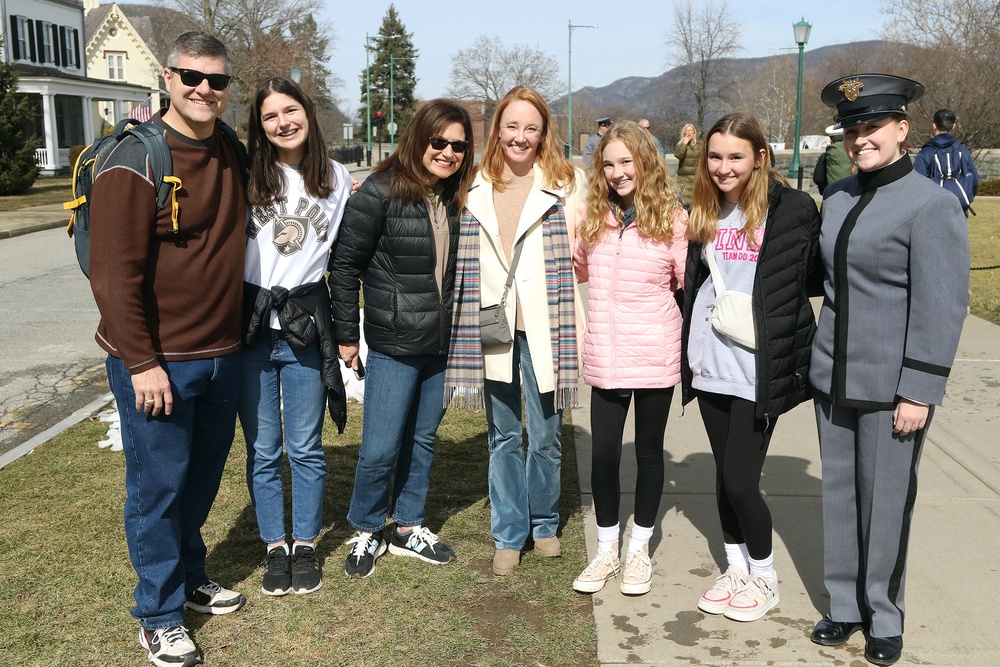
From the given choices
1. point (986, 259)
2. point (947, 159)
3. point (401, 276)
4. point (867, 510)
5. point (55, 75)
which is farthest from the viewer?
point (55, 75)

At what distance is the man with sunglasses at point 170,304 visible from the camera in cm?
286

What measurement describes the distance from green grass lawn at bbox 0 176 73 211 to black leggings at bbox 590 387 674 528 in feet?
57.4

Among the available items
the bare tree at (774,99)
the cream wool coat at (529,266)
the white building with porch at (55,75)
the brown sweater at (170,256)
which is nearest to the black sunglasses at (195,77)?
the brown sweater at (170,256)

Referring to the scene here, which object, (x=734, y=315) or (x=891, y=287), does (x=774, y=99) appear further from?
(x=891, y=287)

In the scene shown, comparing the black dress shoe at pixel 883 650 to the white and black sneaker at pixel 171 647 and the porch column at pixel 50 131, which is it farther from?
the porch column at pixel 50 131

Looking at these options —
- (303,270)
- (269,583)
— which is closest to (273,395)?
(303,270)

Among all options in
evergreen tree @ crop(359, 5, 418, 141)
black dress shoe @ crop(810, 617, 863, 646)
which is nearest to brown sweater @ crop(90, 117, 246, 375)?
black dress shoe @ crop(810, 617, 863, 646)

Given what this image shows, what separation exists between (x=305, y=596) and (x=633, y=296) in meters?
1.74

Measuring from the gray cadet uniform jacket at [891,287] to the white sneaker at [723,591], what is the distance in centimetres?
84

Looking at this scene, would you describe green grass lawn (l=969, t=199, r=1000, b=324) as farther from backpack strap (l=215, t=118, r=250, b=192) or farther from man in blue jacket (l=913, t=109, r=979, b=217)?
backpack strap (l=215, t=118, r=250, b=192)

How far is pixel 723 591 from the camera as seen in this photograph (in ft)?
11.5

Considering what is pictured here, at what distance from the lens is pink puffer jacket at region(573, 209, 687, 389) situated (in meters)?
3.49

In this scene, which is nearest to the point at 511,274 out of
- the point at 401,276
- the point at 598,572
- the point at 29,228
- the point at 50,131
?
the point at 401,276

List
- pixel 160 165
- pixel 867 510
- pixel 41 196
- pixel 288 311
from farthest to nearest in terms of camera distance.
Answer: pixel 41 196 < pixel 288 311 < pixel 867 510 < pixel 160 165
